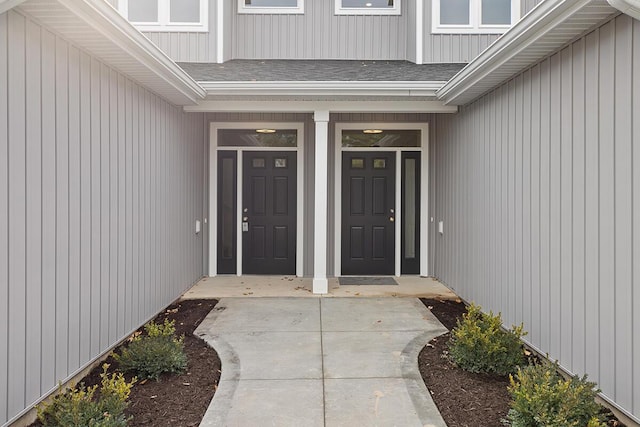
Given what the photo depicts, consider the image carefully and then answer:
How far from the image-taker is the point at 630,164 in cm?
265

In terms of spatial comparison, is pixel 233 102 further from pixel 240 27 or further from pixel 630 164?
pixel 630 164

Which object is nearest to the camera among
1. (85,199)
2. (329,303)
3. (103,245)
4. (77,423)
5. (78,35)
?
(77,423)

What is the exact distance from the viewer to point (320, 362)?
3742 mm

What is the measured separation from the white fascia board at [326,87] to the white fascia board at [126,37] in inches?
24.1

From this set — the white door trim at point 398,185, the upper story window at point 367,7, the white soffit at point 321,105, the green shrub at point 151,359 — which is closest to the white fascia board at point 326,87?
the white soffit at point 321,105

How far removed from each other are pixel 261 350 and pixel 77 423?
70.7 inches

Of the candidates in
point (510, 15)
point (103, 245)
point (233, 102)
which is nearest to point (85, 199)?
point (103, 245)

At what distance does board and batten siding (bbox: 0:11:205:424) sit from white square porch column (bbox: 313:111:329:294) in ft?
6.82

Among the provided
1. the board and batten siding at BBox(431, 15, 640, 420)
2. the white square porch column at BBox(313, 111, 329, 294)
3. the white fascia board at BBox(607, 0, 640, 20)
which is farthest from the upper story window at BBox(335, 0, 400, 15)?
the white fascia board at BBox(607, 0, 640, 20)

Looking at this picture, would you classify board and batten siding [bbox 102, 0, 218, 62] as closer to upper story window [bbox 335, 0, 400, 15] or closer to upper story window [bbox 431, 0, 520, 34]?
upper story window [bbox 335, 0, 400, 15]

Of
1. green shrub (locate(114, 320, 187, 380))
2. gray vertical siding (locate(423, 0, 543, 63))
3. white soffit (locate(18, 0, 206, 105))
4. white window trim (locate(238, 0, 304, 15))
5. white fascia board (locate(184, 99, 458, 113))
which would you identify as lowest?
green shrub (locate(114, 320, 187, 380))

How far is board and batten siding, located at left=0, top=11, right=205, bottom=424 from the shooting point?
261 centimetres

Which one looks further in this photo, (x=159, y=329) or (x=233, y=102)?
(x=233, y=102)

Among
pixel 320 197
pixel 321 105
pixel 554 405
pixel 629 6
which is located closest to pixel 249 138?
pixel 321 105
